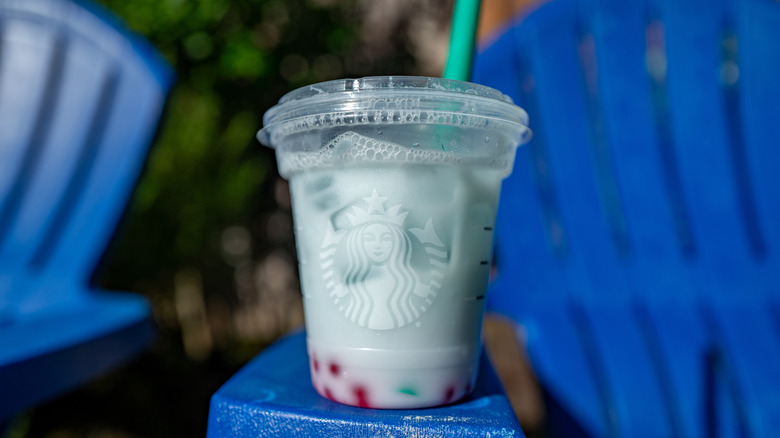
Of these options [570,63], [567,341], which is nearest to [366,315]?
[567,341]

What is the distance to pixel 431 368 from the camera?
0.53 meters

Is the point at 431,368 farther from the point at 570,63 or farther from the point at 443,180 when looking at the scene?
the point at 570,63

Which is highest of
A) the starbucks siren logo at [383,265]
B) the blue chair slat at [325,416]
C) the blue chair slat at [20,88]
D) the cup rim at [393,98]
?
the blue chair slat at [20,88]

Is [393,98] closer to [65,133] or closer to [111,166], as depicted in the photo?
[111,166]

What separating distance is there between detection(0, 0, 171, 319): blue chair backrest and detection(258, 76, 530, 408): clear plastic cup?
88cm

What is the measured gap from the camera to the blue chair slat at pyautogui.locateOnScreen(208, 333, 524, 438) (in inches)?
19.5

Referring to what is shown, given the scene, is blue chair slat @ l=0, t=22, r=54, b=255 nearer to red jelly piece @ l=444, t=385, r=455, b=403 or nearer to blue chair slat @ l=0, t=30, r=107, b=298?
blue chair slat @ l=0, t=30, r=107, b=298

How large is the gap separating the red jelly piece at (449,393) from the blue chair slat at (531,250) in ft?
2.48

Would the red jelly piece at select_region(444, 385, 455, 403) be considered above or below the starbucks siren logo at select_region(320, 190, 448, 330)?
below

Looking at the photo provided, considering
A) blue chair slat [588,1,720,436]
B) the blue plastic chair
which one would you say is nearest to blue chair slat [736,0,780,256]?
blue chair slat [588,1,720,436]

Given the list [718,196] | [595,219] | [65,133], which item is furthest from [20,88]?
[718,196]

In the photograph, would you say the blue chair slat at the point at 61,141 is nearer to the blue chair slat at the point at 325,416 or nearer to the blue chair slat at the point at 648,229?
the blue chair slat at the point at 325,416

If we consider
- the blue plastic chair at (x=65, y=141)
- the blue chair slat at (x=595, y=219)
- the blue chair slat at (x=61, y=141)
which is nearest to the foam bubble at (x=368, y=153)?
the blue plastic chair at (x=65, y=141)

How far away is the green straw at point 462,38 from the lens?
0.58 m
